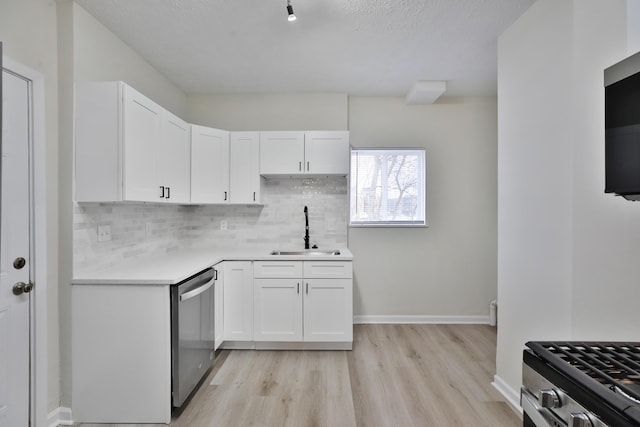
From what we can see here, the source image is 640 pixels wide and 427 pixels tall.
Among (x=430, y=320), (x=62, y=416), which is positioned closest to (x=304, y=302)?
(x=430, y=320)

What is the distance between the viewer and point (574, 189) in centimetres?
169

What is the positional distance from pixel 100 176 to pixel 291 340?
2.11 metres

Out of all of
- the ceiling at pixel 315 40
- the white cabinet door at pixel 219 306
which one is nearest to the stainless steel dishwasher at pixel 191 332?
the white cabinet door at pixel 219 306

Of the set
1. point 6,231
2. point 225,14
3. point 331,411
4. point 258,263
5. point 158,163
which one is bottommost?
point 331,411

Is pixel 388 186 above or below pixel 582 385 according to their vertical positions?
above

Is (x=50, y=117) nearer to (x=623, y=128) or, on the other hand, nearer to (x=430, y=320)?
(x=623, y=128)

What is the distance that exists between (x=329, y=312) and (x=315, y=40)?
2.41m

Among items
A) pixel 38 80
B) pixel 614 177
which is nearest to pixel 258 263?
pixel 38 80

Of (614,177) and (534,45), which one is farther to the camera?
(534,45)

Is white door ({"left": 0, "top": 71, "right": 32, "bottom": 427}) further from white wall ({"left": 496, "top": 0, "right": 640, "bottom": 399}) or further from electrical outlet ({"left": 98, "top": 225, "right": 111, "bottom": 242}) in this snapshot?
white wall ({"left": 496, "top": 0, "right": 640, "bottom": 399})

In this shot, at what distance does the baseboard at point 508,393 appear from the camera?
214cm

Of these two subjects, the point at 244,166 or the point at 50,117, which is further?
the point at 244,166

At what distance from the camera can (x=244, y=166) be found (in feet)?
11.2

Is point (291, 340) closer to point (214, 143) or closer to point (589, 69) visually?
point (214, 143)
